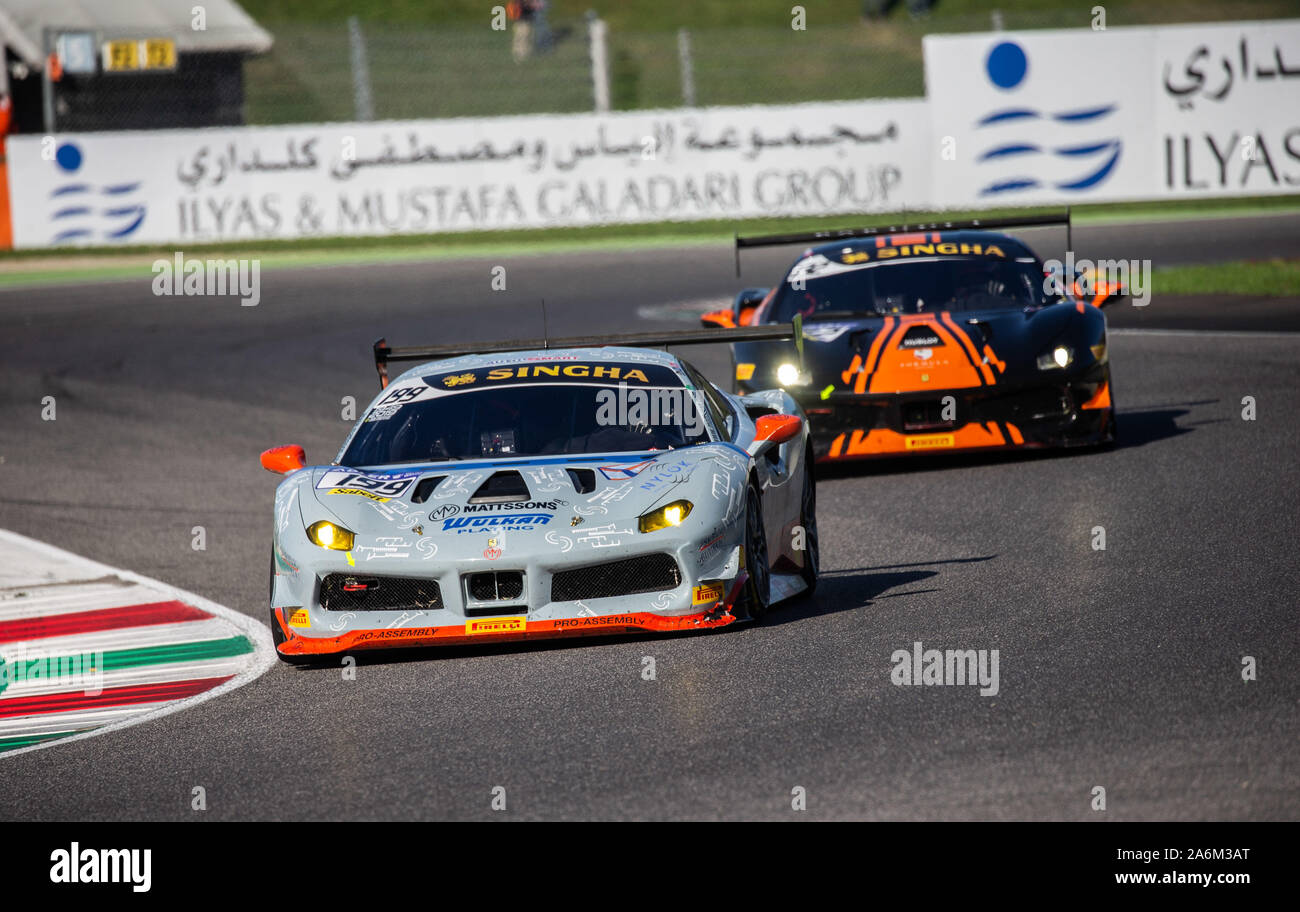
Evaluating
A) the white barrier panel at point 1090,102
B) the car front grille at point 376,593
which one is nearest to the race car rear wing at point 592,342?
the car front grille at point 376,593

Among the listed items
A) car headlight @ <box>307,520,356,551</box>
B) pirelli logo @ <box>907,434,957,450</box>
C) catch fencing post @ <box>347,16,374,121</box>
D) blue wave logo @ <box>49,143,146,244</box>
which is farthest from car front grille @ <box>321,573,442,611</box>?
catch fencing post @ <box>347,16,374,121</box>

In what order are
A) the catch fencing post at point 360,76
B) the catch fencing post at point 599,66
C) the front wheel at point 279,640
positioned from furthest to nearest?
the catch fencing post at point 599,66 < the catch fencing post at point 360,76 < the front wheel at point 279,640

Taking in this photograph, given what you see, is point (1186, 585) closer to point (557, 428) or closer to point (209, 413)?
point (557, 428)

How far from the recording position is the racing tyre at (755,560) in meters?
7.61

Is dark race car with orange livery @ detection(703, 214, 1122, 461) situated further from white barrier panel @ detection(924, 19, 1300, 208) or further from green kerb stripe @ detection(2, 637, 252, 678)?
white barrier panel @ detection(924, 19, 1300, 208)

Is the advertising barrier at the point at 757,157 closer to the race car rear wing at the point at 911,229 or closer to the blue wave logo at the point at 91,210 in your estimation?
the blue wave logo at the point at 91,210

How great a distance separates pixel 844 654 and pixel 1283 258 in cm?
1770

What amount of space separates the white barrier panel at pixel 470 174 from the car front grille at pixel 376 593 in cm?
2159

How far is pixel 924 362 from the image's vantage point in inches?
453

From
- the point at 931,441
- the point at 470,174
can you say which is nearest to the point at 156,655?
the point at 931,441

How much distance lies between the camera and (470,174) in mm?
28844

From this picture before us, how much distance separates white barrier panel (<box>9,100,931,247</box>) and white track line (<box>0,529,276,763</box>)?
17.6 m

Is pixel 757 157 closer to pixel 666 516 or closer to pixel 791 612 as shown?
pixel 791 612
